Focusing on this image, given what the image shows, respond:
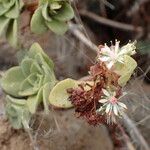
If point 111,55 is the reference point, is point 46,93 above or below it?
below

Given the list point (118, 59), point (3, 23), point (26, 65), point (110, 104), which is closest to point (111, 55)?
point (118, 59)

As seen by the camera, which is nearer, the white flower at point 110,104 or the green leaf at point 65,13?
the white flower at point 110,104

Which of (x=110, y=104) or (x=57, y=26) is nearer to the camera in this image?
(x=110, y=104)

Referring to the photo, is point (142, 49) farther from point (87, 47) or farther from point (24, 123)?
point (24, 123)

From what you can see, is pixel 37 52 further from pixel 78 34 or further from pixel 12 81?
pixel 78 34

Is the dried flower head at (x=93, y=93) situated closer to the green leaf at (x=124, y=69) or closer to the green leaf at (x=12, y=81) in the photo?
the green leaf at (x=124, y=69)

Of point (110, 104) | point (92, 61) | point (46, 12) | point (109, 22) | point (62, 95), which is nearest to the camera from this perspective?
point (110, 104)

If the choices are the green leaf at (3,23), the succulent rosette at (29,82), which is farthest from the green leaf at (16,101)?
the green leaf at (3,23)
